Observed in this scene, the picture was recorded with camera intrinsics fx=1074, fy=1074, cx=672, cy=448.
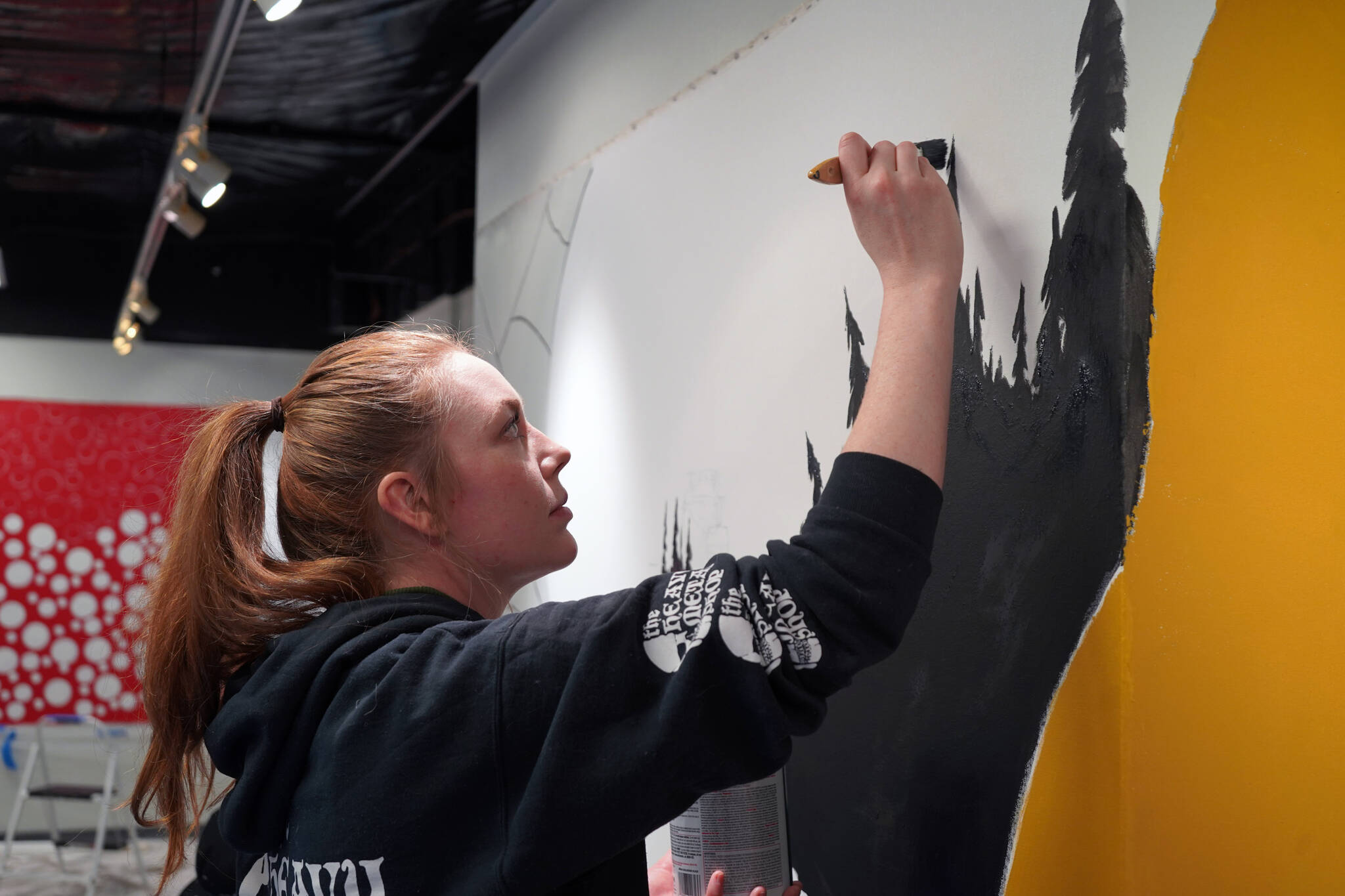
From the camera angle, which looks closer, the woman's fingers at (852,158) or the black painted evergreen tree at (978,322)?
the woman's fingers at (852,158)

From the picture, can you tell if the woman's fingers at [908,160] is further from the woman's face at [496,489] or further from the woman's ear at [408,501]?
the woman's ear at [408,501]

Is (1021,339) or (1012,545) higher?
(1021,339)

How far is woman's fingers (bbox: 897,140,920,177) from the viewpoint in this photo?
3.81 feet

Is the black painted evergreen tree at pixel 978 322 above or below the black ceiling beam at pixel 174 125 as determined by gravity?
below

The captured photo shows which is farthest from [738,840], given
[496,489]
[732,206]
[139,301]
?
[139,301]

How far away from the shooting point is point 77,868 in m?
5.60

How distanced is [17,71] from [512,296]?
82.3 inches

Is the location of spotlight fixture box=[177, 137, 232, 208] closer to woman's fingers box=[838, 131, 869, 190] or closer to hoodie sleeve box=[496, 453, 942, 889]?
woman's fingers box=[838, 131, 869, 190]

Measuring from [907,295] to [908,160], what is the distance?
0.71 feet

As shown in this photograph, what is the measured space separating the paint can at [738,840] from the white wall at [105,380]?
5.30 meters

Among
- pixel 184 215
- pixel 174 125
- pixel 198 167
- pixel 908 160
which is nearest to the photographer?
pixel 908 160

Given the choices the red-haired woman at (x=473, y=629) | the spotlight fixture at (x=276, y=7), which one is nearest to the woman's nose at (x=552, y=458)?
the red-haired woman at (x=473, y=629)

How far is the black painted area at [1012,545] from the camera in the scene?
1223 millimetres

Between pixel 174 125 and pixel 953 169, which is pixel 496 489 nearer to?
pixel 953 169
